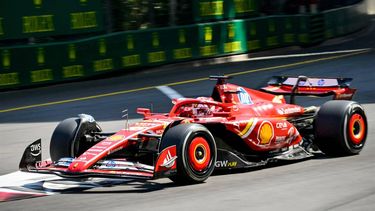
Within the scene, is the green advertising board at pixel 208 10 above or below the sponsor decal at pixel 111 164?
above

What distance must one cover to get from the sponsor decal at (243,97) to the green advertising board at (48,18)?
31.8 ft

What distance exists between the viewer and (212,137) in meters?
9.29

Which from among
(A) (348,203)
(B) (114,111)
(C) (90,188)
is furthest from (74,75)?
(A) (348,203)

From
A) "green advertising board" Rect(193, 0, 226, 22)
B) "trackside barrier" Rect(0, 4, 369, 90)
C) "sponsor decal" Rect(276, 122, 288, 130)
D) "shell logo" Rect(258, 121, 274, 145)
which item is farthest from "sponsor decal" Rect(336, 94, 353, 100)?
"green advertising board" Rect(193, 0, 226, 22)

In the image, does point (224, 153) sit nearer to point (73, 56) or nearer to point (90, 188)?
point (90, 188)

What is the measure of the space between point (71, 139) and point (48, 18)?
1012 cm

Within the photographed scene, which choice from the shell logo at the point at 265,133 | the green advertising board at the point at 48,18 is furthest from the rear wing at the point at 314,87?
the green advertising board at the point at 48,18

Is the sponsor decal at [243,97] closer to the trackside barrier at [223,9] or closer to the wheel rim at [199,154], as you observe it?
the wheel rim at [199,154]

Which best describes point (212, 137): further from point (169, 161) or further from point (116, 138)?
point (116, 138)

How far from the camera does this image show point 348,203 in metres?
8.01

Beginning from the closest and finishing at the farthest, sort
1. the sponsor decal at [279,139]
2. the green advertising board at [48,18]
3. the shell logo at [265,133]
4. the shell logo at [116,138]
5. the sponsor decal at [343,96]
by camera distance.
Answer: the shell logo at [116,138] → the shell logo at [265,133] → the sponsor decal at [279,139] → the sponsor decal at [343,96] → the green advertising board at [48,18]

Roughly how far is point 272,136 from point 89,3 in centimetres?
1116

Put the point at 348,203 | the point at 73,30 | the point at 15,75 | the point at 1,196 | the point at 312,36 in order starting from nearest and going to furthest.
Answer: the point at 348,203 < the point at 1,196 < the point at 15,75 < the point at 73,30 < the point at 312,36

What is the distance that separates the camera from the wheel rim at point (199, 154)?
29.6ft
